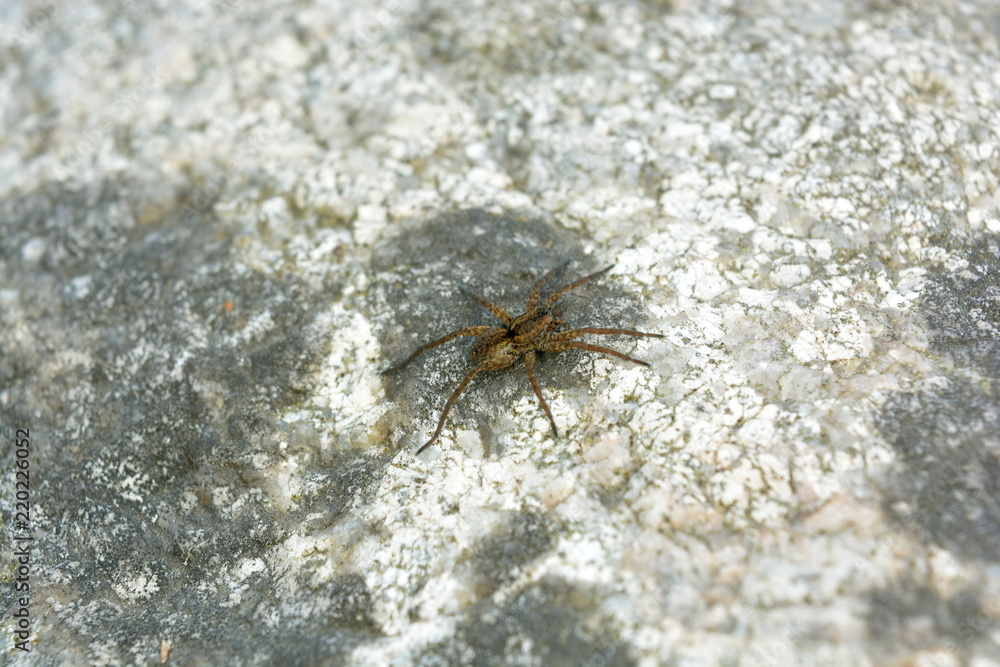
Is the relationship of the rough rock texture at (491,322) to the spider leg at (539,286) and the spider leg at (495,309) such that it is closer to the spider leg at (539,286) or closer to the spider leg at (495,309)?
the spider leg at (539,286)

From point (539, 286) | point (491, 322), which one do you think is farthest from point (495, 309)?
point (539, 286)

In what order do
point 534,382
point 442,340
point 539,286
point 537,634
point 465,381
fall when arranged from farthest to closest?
point 539,286 < point 442,340 < point 465,381 < point 534,382 < point 537,634

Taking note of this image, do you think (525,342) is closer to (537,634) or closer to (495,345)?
(495,345)

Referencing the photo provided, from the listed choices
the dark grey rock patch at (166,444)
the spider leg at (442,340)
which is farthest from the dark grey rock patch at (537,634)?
the spider leg at (442,340)

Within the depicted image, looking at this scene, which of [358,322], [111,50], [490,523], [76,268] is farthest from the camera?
[111,50]

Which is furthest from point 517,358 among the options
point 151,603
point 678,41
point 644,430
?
point 678,41

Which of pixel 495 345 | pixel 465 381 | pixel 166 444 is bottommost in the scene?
pixel 166 444

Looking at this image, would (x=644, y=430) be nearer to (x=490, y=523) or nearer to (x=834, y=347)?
(x=490, y=523)
